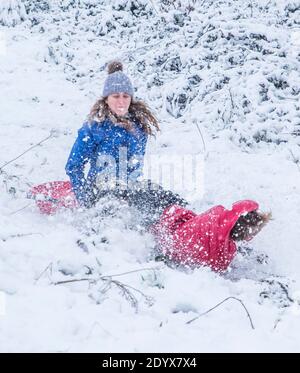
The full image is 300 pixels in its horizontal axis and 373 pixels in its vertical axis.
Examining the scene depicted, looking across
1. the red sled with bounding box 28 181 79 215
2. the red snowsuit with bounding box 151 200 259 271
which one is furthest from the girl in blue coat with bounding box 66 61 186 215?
the red snowsuit with bounding box 151 200 259 271

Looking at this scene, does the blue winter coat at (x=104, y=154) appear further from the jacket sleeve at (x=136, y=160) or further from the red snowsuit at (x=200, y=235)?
the red snowsuit at (x=200, y=235)

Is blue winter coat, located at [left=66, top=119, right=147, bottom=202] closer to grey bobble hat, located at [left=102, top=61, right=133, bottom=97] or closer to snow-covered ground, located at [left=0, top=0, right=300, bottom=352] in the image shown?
grey bobble hat, located at [left=102, top=61, right=133, bottom=97]

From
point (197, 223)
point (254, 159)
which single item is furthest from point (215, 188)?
point (197, 223)

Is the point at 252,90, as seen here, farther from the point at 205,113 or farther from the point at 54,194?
the point at 54,194

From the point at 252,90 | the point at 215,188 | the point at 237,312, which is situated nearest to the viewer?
the point at 237,312

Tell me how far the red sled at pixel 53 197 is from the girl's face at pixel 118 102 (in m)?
0.94

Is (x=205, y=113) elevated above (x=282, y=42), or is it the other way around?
(x=282, y=42)

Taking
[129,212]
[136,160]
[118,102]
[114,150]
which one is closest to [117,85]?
[118,102]

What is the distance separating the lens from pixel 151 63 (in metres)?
7.70

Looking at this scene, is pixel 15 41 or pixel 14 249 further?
pixel 15 41

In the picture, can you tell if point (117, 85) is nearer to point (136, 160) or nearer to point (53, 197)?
point (136, 160)
